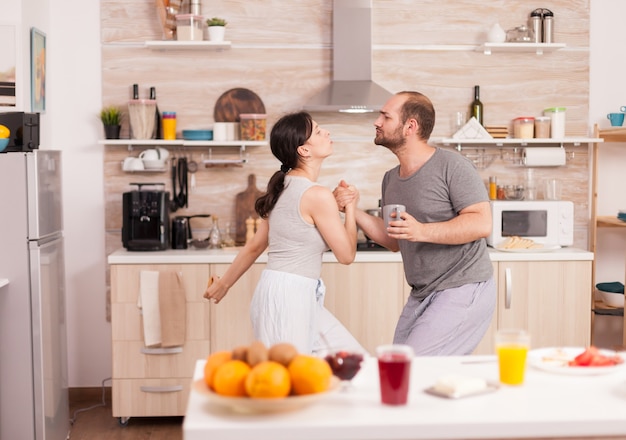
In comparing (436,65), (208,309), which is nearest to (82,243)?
(208,309)

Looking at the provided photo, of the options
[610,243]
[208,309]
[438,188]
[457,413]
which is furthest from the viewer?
[610,243]

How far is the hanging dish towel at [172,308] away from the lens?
4.28m

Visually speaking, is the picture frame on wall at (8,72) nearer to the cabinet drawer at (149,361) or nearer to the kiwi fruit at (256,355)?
the cabinet drawer at (149,361)

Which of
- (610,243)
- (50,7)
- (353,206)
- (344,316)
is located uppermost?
(50,7)

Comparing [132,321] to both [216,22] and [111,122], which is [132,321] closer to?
[111,122]

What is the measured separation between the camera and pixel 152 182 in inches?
190

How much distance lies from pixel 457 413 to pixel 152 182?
135 inches

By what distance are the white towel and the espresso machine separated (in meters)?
0.22

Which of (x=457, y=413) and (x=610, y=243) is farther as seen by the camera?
(x=610, y=243)

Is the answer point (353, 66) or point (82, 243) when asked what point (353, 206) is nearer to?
point (353, 66)

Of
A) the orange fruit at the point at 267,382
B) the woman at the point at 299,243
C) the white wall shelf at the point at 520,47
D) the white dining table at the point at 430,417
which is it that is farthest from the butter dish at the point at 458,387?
the white wall shelf at the point at 520,47

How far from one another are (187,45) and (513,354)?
330 centimetres

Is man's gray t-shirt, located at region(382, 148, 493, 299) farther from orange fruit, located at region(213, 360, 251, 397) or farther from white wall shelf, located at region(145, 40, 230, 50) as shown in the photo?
white wall shelf, located at region(145, 40, 230, 50)

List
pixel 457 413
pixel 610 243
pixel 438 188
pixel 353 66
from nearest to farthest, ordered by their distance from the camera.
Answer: pixel 457 413, pixel 438 188, pixel 353 66, pixel 610 243
